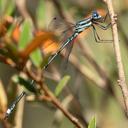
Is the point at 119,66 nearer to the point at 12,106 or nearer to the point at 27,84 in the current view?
the point at 27,84

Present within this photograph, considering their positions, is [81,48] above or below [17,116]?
above

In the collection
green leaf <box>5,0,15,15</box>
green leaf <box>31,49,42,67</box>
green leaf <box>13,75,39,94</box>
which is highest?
green leaf <box>5,0,15,15</box>

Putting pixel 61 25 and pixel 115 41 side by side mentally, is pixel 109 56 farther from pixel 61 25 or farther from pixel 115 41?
pixel 115 41

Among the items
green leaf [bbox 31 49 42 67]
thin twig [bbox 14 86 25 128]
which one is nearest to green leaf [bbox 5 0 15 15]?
green leaf [bbox 31 49 42 67]

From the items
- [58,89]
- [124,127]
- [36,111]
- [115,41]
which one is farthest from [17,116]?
[36,111]

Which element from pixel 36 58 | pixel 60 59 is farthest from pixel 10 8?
pixel 60 59

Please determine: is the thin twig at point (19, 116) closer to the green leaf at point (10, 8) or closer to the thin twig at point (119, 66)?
the green leaf at point (10, 8)

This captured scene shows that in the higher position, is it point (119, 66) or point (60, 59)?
point (60, 59)

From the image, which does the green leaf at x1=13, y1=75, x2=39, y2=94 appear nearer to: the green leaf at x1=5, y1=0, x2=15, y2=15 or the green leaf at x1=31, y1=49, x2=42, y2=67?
the green leaf at x1=31, y1=49, x2=42, y2=67
